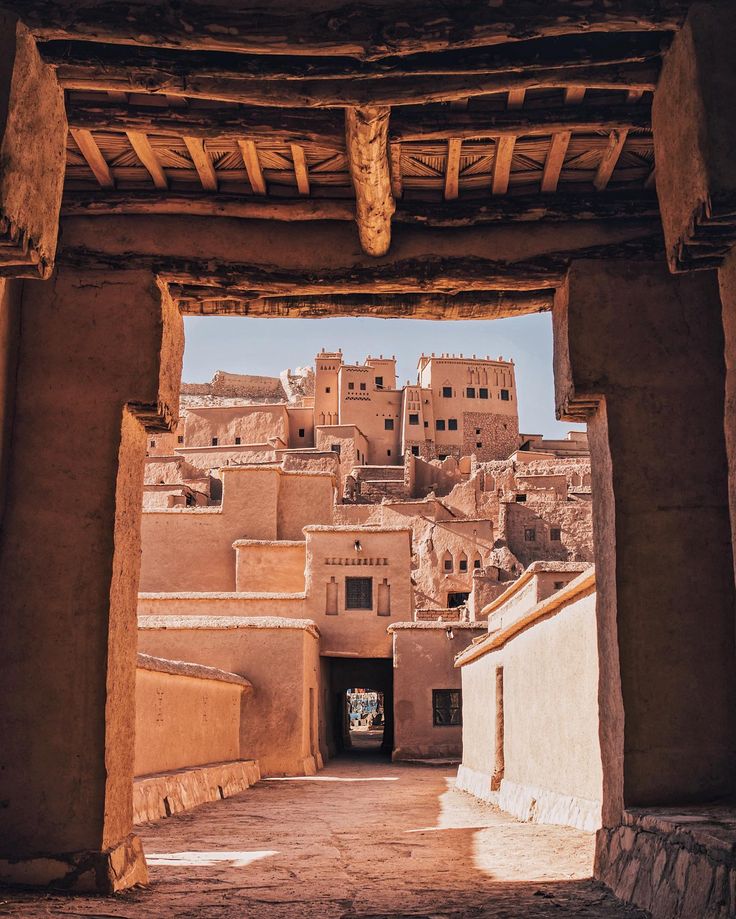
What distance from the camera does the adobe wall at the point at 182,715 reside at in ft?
39.2

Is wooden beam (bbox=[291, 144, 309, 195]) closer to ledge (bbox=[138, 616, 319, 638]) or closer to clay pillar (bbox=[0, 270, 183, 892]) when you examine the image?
clay pillar (bbox=[0, 270, 183, 892])

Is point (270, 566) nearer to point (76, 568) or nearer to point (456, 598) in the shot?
point (456, 598)

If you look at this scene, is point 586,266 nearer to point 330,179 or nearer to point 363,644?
point 330,179

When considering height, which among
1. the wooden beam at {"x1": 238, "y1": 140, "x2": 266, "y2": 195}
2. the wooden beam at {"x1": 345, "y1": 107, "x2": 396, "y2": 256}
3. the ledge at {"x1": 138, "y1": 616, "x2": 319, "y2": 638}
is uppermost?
the wooden beam at {"x1": 238, "y1": 140, "x2": 266, "y2": 195}

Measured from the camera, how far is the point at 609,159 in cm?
575

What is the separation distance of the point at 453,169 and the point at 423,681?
18.3 m

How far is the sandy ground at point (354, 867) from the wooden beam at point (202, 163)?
4185 mm

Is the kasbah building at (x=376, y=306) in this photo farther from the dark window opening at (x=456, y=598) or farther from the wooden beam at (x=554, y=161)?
the dark window opening at (x=456, y=598)

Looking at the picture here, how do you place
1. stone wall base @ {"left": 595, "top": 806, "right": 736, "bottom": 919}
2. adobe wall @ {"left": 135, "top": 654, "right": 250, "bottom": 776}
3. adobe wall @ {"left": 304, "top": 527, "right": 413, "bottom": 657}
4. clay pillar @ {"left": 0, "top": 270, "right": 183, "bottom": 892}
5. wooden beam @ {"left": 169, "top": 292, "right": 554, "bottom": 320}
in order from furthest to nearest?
adobe wall @ {"left": 304, "top": 527, "right": 413, "bottom": 657}
adobe wall @ {"left": 135, "top": 654, "right": 250, "bottom": 776}
wooden beam @ {"left": 169, "top": 292, "right": 554, "bottom": 320}
clay pillar @ {"left": 0, "top": 270, "right": 183, "bottom": 892}
stone wall base @ {"left": 595, "top": 806, "right": 736, "bottom": 919}

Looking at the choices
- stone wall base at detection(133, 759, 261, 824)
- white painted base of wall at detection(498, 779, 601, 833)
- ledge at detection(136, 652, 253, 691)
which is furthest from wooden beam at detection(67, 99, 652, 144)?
stone wall base at detection(133, 759, 261, 824)

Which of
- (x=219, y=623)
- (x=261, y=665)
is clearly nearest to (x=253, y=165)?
(x=219, y=623)

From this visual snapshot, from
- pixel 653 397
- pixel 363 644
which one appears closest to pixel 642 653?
pixel 653 397

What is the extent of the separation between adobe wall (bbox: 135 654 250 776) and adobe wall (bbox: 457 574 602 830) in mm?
4481

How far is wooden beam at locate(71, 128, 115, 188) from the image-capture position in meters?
5.49
